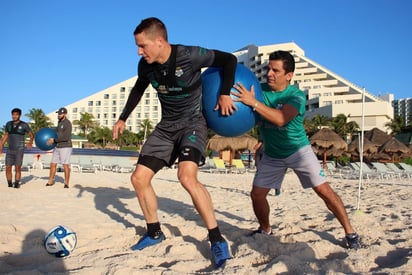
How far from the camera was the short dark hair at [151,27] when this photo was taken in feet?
11.2

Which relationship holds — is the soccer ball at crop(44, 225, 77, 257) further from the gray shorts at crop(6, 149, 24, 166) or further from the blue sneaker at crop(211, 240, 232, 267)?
the gray shorts at crop(6, 149, 24, 166)

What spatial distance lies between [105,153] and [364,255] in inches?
1415

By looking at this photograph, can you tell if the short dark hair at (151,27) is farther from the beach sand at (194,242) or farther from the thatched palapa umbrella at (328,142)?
the thatched palapa umbrella at (328,142)

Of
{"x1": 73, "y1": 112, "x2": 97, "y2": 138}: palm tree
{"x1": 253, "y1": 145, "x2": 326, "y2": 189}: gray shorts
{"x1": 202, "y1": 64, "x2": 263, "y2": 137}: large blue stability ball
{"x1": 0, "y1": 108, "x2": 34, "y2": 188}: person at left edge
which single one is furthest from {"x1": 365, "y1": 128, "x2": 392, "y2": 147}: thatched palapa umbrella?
{"x1": 73, "y1": 112, "x2": 97, "y2": 138}: palm tree

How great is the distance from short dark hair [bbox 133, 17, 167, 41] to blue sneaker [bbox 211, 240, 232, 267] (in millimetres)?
1920

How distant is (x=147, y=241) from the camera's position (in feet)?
12.4

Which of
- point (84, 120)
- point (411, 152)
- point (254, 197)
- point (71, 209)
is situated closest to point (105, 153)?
point (411, 152)

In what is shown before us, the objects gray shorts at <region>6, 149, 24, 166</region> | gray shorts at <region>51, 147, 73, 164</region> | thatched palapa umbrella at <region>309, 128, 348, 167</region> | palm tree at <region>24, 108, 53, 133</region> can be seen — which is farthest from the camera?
palm tree at <region>24, 108, 53, 133</region>

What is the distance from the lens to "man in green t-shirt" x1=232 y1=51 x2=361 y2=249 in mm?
3818

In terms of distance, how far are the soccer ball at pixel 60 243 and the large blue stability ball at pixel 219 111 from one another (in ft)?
5.69

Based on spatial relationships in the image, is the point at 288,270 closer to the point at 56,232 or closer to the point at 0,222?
the point at 56,232

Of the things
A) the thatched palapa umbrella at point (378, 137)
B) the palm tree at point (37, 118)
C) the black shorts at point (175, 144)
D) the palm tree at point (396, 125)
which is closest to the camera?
the black shorts at point (175, 144)

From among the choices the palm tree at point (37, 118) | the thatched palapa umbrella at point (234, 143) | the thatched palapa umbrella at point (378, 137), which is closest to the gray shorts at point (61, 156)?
the thatched palapa umbrella at point (234, 143)

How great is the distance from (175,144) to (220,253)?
3.94ft
